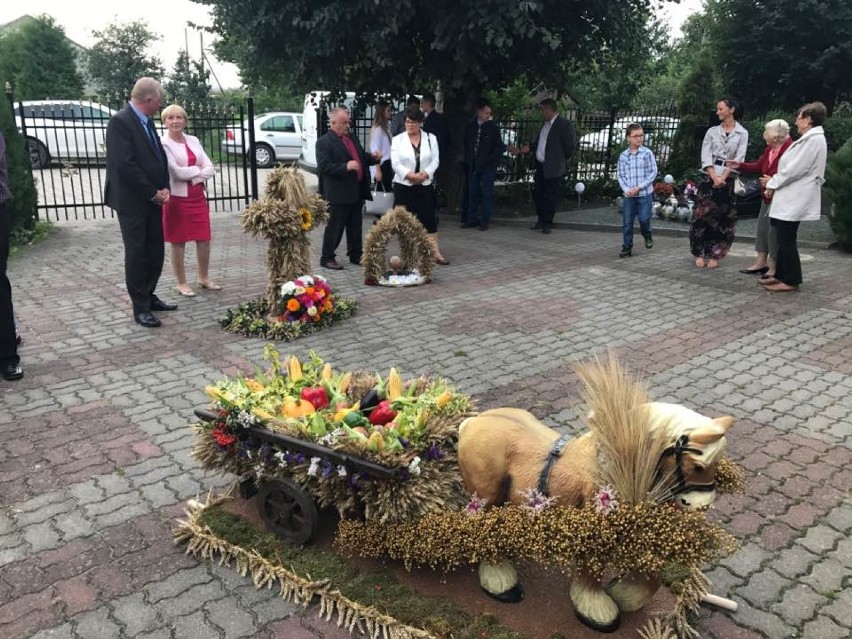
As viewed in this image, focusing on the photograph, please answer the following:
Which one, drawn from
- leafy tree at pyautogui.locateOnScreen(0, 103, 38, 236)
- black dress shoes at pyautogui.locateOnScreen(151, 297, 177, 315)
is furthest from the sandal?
leafy tree at pyautogui.locateOnScreen(0, 103, 38, 236)

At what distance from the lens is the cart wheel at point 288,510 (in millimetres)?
2988

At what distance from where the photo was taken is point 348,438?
280 centimetres

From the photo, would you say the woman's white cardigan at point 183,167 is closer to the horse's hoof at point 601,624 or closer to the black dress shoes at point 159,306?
the black dress shoes at point 159,306

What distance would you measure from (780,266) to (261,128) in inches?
705

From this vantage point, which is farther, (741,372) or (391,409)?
(741,372)

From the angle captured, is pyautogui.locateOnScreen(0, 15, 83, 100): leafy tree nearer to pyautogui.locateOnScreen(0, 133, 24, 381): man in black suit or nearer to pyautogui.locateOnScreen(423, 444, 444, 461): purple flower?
pyautogui.locateOnScreen(0, 133, 24, 381): man in black suit

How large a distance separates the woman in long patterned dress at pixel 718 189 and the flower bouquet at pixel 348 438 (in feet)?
20.7

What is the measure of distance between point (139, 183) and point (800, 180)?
6.34 m

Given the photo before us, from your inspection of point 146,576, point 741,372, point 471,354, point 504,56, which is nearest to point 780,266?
point 741,372

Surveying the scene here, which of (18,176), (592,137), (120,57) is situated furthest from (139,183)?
(120,57)

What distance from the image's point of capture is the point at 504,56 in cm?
1091

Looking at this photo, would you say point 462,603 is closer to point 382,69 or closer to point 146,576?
point 146,576

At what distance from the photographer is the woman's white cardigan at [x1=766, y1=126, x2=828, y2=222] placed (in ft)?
22.9

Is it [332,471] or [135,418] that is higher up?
[332,471]
